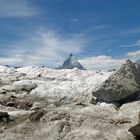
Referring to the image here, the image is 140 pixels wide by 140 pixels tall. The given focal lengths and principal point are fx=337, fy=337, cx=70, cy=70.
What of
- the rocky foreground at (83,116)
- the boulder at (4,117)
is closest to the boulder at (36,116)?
the rocky foreground at (83,116)

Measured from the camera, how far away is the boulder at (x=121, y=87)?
135 feet

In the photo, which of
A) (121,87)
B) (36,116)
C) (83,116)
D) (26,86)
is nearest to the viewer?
(83,116)

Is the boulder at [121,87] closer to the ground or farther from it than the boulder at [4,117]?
farther from it

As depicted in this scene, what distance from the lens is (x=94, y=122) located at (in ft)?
101

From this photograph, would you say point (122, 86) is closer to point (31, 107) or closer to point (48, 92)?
point (31, 107)

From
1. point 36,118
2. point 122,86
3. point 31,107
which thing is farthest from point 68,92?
point 36,118

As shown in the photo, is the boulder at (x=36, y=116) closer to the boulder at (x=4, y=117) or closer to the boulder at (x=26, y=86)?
the boulder at (x=4, y=117)

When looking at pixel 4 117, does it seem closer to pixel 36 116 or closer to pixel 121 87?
pixel 36 116

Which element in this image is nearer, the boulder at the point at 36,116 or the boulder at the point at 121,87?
the boulder at the point at 36,116

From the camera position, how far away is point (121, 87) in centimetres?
4175

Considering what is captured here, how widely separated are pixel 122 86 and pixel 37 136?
1611 cm

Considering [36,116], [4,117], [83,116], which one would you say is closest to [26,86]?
[4,117]

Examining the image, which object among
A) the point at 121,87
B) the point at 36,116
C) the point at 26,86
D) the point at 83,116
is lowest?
the point at 83,116

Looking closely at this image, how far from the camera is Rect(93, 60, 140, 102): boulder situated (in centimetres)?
4106
